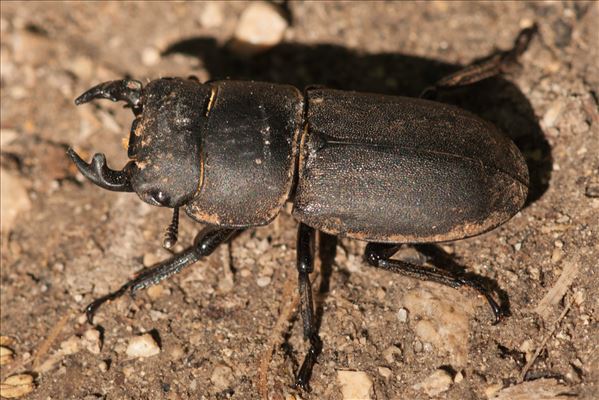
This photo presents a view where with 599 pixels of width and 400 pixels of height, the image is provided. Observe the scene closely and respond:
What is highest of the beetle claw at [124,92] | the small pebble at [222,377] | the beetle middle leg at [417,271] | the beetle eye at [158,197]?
the beetle claw at [124,92]

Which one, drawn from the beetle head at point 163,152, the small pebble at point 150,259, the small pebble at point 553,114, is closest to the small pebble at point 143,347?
the small pebble at point 150,259

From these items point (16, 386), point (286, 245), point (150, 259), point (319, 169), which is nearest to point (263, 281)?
point (286, 245)

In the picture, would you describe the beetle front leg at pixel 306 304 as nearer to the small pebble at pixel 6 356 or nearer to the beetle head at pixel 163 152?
the beetle head at pixel 163 152

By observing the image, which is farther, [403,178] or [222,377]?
[222,377]

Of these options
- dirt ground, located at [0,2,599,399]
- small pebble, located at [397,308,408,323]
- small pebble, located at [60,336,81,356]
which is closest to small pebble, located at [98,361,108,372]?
dirt ground, located at [0,2,599,399]

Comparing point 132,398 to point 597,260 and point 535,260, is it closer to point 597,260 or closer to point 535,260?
point 535,260

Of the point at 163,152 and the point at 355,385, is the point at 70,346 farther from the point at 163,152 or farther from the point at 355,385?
the point at 355,385
